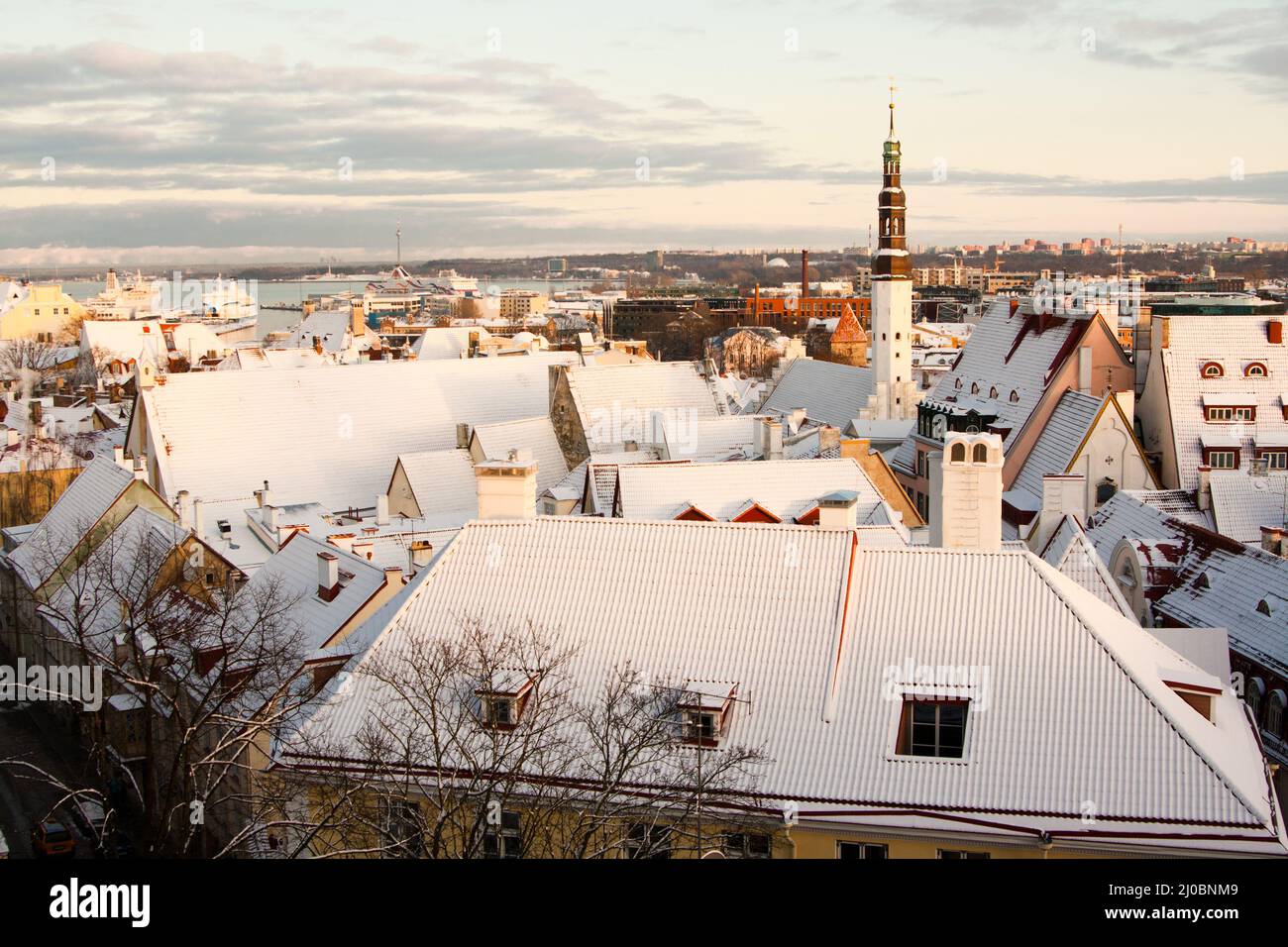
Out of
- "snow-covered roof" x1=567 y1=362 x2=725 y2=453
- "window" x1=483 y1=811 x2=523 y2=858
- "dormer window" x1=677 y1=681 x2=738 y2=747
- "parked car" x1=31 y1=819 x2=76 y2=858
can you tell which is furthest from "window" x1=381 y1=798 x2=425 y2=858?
"snow-covered roof" x1=567 y1=362 x2=725 y2=453

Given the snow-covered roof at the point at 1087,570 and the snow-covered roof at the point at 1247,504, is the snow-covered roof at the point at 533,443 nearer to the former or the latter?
the snow-covered roof at the point at 1247,504

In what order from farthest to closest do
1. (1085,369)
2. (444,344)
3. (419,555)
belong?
(444,344) < (1085,369) < (419,555)

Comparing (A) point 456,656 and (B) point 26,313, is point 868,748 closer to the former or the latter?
(A) point 456,656

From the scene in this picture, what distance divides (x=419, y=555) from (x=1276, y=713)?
17.1 m

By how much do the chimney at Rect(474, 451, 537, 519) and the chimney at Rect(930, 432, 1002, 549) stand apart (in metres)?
6.73

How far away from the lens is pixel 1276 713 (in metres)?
26.8

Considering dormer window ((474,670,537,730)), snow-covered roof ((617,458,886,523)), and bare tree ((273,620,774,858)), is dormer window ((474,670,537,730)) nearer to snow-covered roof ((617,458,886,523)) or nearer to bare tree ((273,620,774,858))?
bare tree ((273,620,774,858))

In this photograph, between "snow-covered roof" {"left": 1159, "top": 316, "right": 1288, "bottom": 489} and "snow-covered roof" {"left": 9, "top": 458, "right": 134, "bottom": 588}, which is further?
"snow-covered roof" {"left": 1159, "top": 316, "right": 1288, "bottom": 489}

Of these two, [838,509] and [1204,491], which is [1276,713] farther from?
[1204,491]

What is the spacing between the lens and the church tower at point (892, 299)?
206 ft

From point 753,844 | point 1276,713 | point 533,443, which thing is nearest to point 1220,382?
point 1276,713

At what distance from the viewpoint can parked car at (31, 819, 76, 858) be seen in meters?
25.7
